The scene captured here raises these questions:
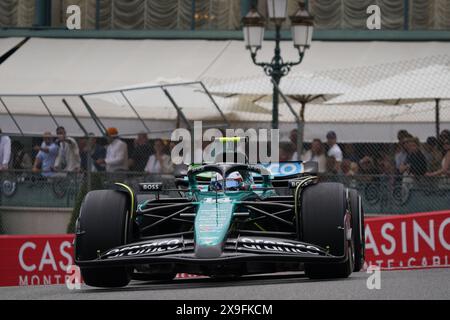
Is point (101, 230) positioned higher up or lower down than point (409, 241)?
higher up

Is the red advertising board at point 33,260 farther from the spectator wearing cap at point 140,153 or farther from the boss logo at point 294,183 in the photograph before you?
the boss logo at point 294,183

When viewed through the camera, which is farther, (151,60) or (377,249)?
(151,60)

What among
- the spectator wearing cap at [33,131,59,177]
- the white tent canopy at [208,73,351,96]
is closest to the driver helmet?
the spectator wearing cap at [33,131,59,177]

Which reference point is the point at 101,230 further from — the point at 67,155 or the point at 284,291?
the point at 67,155

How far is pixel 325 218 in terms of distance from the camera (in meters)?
11.9

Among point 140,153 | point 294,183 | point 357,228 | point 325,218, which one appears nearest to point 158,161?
point 140,153

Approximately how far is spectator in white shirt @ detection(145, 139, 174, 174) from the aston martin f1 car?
613 cm

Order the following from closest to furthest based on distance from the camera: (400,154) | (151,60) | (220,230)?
1. (220,230)
2. (400,154)
3. (151,60)

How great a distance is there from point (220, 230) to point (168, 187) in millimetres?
6633

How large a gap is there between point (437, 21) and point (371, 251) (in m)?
12.6

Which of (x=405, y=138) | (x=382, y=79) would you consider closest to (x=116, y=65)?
(x=382, y=79)

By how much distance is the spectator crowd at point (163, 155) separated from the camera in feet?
59.1

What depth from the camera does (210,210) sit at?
12.0m

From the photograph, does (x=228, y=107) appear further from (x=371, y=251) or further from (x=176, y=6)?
(x=176, y=6)
